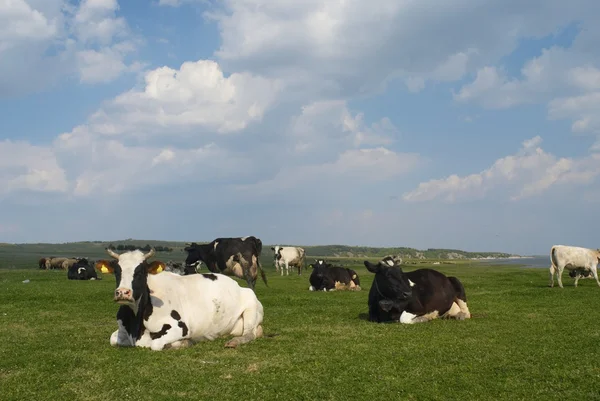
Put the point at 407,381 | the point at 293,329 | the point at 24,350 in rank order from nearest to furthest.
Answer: the point at 407,381
the point at 24,350
the point at 293,329

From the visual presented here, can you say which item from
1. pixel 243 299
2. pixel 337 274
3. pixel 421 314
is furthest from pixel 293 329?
pixel 337 274

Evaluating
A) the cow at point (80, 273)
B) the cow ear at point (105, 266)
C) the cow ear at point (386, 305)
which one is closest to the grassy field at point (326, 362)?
the cow ear at point (386, 305)

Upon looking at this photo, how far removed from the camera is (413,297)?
14.5m

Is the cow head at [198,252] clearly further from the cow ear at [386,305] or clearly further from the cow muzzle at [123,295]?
the cow muzzle at [123,295]

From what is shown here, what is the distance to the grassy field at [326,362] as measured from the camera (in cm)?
750

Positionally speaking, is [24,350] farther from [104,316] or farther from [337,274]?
[337,274]

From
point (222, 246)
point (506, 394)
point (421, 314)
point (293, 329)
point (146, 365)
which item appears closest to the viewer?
point (506, 394)

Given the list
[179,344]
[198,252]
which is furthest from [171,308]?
[198,252]

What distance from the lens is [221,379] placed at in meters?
8.19

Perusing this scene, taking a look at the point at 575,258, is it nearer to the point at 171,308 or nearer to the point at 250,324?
the point at 250,324

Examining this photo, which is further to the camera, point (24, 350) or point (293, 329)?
point (293, 329)

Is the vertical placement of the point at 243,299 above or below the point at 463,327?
above

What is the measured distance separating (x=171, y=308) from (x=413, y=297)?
282 inches

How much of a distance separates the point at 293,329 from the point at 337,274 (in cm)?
1646
